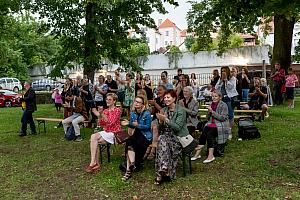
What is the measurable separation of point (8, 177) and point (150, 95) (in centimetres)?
538

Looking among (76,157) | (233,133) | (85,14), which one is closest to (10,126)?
(85,14)

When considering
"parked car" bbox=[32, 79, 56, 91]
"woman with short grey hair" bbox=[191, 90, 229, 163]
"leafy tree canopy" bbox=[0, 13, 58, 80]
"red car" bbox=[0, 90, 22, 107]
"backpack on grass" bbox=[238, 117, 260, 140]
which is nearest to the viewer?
"woman with short grey hair" bbox=[191, 90, 229, 163]

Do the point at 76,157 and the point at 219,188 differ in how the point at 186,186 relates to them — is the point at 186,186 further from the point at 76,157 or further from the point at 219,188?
the point at 76,157

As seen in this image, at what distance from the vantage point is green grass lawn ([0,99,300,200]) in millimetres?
6176

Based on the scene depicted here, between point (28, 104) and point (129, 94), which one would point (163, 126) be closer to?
point (129, 94)

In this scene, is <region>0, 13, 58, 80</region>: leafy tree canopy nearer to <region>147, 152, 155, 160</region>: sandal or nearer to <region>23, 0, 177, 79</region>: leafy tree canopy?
<region>23, 0, 177, 79</region>: leafy tree canopy

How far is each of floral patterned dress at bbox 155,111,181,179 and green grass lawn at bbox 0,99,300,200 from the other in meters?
0.26

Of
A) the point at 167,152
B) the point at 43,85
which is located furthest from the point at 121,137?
A: the point at 43,85

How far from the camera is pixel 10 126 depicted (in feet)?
47.8

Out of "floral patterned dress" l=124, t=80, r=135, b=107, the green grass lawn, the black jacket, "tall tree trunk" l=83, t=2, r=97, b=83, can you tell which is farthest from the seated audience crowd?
"tall tree trunk" l=83, t=2, r=97, b=83

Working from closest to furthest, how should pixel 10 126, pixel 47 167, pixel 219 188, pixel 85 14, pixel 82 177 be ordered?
pixel 219 188 < pixel 82 177 < pixel 47 167 < pixel 10 126 < pixel 85 14

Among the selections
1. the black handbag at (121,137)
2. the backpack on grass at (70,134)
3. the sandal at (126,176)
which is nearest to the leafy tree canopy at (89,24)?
the backpack on grass at (70,134)

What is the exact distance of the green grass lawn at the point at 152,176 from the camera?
6.18 metres

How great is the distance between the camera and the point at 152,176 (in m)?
6.96
